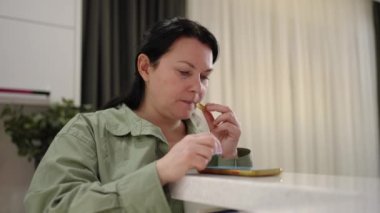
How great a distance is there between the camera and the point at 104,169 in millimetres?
834

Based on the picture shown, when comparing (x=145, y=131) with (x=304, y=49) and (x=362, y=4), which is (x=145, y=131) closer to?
(x=304, y=49)

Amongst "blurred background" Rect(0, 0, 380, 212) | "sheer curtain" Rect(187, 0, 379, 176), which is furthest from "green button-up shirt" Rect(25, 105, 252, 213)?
"sheer curtain" Rect(187, 0, 379, 176)

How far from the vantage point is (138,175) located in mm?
653

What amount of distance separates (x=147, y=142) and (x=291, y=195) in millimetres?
494

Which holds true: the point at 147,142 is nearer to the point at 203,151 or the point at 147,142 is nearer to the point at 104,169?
the point at 104,169

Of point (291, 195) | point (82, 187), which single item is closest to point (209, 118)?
point (82, 187)

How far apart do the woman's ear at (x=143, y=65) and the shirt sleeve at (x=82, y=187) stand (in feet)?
1.13

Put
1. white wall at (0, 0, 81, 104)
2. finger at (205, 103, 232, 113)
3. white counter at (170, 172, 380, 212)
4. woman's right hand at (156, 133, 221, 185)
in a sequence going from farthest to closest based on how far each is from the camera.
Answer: white wall at (0, 0, 81, 104) < finger at (205, 103, 232, 113) < woman's right hand at (156, 133, 221, 185) < white counter at (170, 172, 380, 212)

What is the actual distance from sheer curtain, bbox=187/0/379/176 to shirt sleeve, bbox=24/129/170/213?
1.84 meters

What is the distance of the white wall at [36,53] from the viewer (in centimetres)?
169

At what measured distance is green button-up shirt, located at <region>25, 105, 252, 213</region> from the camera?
647mm

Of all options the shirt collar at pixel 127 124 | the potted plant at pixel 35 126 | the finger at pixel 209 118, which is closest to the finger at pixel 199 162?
the shirt collar at pixel 127 124

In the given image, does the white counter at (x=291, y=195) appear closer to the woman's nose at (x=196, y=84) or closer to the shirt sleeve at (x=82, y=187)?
the shirt sleeve at (x=82, y=187)

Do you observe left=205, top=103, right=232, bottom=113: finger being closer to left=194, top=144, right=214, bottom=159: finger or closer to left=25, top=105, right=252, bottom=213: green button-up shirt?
left=25, top=105, right=252, bottom=213: green button-up shirt
